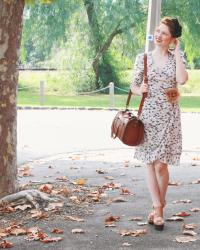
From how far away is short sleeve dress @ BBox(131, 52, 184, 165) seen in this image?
5.87 m

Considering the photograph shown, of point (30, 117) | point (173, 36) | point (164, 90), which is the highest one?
point (173, 36)

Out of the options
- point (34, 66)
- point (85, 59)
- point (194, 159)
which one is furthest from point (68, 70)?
point (194, 159)

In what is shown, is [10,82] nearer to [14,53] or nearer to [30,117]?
[14,53]

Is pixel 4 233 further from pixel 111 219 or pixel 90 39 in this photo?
pixel 90 39

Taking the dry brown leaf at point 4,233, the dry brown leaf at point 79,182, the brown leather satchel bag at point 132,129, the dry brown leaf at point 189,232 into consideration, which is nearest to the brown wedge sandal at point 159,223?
the dry brown leaf at point 189,232

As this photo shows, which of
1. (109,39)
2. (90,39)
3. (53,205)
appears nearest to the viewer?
(53,205)

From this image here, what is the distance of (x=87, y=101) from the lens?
31141 mm

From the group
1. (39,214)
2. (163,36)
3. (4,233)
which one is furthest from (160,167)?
(4,233)

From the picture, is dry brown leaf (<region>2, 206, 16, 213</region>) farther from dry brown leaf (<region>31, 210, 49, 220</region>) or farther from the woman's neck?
the woman's neck

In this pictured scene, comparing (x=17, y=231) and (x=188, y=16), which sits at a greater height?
(x=188, y=16)

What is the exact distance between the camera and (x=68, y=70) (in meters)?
34.7

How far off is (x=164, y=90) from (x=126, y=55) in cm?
2883

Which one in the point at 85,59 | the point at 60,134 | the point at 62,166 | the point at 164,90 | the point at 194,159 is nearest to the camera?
the point at 164,90

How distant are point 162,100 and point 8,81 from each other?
5.88ft
